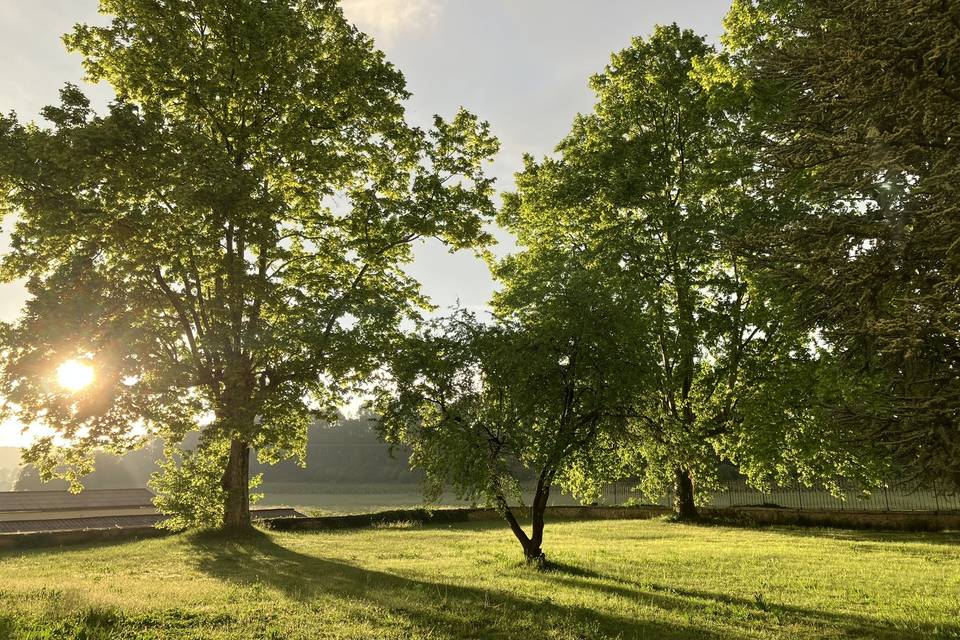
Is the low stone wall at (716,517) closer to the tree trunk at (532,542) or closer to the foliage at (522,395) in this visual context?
the tree trunk at (532,542)

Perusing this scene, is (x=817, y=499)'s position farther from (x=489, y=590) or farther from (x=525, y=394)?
(x=489, y=590)

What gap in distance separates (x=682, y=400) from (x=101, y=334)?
860 inches

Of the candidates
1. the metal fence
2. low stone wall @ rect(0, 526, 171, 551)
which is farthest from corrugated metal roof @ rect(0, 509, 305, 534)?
the metal fence

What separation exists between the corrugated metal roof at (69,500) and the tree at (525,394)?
2691 cm

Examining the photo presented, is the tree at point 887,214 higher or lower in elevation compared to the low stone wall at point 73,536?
higher

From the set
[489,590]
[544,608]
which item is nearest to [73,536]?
[489,590]

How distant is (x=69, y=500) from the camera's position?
37156 mm

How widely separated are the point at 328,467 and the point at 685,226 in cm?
8008

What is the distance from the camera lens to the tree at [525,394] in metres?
13.7

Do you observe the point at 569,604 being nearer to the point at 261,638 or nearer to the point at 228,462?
the point at 261,638

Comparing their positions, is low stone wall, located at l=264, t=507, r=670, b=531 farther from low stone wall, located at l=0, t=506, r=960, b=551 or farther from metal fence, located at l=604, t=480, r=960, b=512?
A: metal fence, located at l=604, t=480, r=960, b=512

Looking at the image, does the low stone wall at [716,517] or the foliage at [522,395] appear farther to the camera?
the low stone wall at [716,517]

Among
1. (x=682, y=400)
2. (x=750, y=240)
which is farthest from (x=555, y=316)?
(x=682, y=400)

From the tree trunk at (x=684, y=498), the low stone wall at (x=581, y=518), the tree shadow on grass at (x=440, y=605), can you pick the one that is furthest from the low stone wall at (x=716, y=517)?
the tree shadow on grass at (x=440, y=605)
